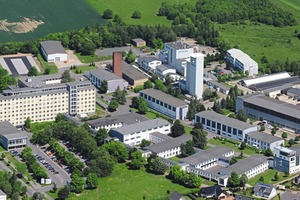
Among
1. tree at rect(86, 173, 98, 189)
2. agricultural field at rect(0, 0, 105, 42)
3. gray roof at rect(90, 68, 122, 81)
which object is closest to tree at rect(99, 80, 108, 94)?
gray roof at rect(90, 68, 122, 81)

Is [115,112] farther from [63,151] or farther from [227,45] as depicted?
[227,45]

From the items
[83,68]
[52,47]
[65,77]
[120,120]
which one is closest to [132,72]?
[83,68]

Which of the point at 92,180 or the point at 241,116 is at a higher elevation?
the point at 92,180

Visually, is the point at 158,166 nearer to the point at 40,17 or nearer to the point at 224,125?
the point at 224,125

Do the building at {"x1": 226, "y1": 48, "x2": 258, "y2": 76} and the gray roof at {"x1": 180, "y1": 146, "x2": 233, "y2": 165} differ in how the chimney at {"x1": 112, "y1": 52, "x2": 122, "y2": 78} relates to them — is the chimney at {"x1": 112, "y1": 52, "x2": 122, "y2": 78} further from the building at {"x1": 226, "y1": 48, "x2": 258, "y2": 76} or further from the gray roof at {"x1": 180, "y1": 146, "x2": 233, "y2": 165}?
the gray roof at {"x1": 180, "y1": 146, "x2": 233, "y2": 165}

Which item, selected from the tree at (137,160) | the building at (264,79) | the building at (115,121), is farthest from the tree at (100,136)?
the building at (264,79)

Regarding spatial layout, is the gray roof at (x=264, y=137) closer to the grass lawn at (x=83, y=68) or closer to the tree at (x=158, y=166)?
the tree at (x=158, y=166)

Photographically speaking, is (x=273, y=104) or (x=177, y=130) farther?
(x=273, y=104)
